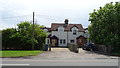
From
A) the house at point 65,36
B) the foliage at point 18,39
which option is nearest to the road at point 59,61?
the foliage at point 18,39

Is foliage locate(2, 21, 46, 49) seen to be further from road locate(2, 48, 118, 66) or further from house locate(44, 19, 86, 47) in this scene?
house locate(44, 19, 86, 47)

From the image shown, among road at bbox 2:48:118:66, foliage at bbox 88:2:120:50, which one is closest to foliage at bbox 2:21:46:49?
foliage at bbox 88:2:120:50

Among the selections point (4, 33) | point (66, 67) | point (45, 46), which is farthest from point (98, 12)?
point (66, 67)

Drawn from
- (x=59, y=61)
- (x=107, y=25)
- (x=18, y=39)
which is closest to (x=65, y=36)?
(x=18, y=39)

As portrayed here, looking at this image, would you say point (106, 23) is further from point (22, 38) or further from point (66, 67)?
point (66, 67)

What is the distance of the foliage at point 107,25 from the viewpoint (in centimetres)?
2936

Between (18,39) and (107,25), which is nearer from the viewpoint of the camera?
(107,25)

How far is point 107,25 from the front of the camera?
3133 cm

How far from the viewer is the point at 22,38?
111 ft

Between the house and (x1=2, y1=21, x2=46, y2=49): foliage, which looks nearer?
(x1=2, y1=21, x2=46, y2=49): foliage

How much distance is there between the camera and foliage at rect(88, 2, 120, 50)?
29.4 metres

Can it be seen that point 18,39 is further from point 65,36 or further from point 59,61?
point 65,36

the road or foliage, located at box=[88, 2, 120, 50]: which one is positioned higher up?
foliage, located at box=[88, 2, 120, 50]

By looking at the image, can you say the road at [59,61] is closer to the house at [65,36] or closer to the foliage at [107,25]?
the foliage at [107,25]
